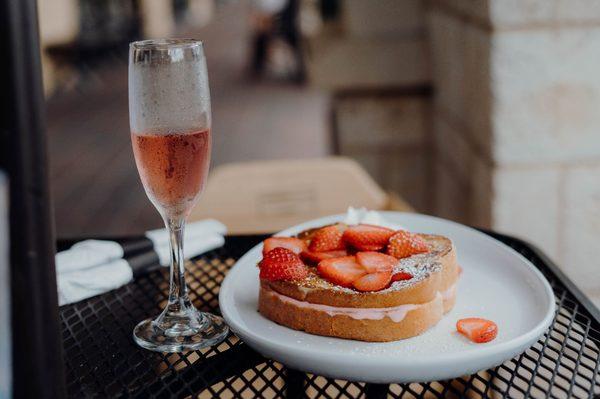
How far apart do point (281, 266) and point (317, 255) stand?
0.19 feet

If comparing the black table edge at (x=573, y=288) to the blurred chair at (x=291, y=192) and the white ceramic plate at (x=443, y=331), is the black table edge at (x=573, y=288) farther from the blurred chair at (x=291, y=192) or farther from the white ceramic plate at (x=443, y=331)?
the blurred chair at (x=291, y=192)

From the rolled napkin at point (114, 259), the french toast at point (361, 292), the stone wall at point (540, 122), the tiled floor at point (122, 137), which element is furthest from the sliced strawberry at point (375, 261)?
the tiled floor at point (122, 137)

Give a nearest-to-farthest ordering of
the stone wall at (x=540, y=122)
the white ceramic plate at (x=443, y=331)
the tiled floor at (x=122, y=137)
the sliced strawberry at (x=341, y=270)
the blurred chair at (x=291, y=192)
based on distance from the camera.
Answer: the white ceramic plate at (x=443, y=331)
the sliced strawberry at (x=341, y=270)
the stone wall at (x=540, y=122)
the blurred chair at (x=291, y=192)
the tiled floor at (x=122, y=137)

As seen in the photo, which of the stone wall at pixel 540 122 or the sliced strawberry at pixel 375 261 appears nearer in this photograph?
the sliced strawberry at pixel 375 261

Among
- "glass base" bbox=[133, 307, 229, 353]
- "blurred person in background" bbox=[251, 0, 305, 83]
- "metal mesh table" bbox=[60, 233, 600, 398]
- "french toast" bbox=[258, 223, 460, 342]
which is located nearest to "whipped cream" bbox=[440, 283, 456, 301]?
"french toast" bbox=[258, 223, 460, 342]

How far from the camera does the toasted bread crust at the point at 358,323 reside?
0.80 meters

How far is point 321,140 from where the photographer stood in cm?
616

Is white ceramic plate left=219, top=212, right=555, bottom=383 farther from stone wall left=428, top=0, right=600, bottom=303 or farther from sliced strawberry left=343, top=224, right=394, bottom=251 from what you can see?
stone wall left=428, top=0, right=600, bottom=303

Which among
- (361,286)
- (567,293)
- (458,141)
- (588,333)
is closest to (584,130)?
(458,141)

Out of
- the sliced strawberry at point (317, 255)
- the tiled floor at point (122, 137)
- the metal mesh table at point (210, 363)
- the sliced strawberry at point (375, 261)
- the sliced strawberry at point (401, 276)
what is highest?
the sliced strawberry at point (375, 261)

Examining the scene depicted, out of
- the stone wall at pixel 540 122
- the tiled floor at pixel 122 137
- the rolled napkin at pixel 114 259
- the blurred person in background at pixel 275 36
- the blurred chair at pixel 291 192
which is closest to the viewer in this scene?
the rolled napkin at pixel 114 259

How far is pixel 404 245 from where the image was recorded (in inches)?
35.8

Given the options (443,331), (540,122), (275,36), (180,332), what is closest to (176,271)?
(180,332)

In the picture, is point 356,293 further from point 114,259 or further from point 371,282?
point 114,259
